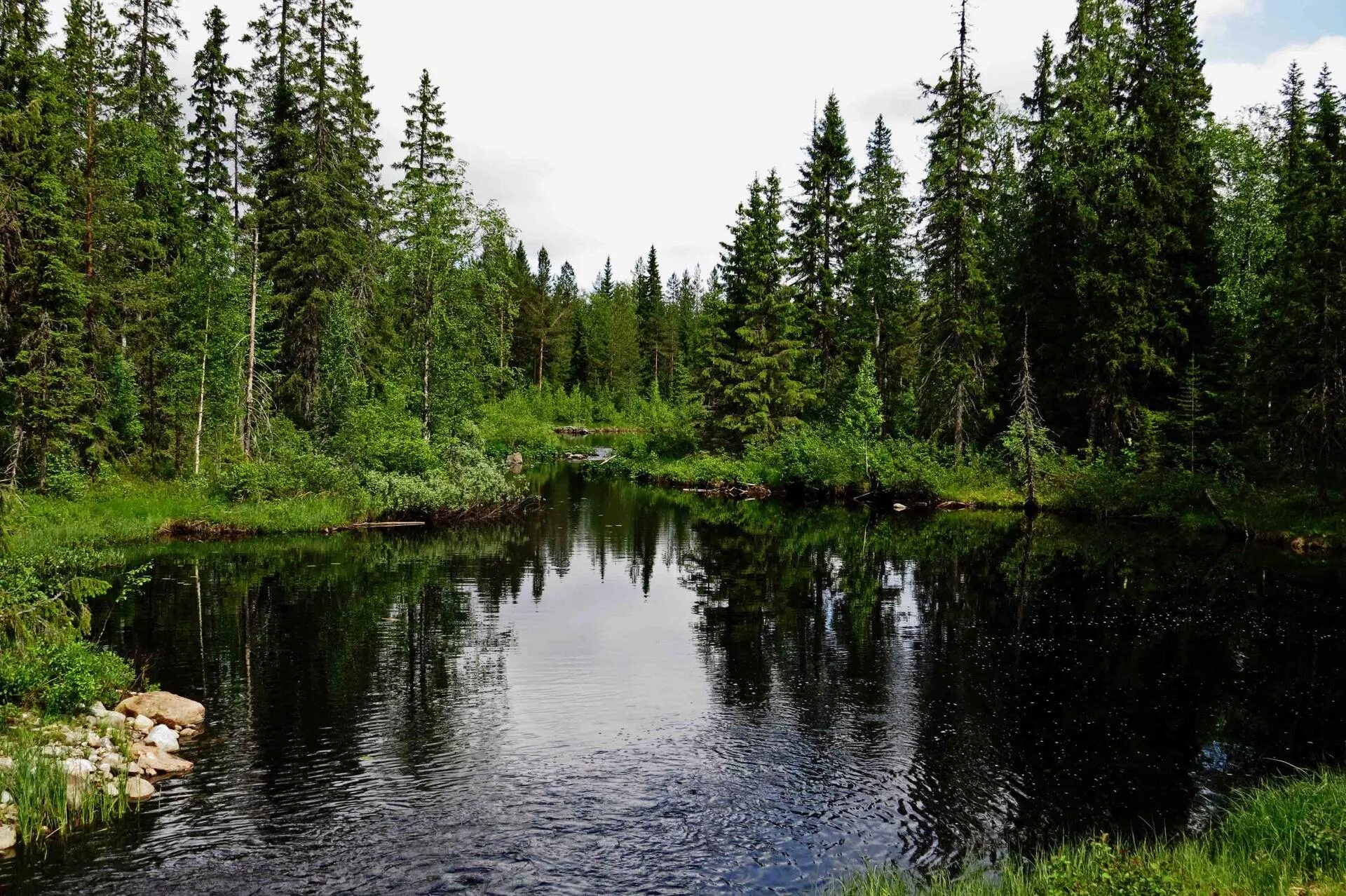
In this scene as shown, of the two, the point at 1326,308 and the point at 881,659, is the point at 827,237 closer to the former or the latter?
the point at 1326,308

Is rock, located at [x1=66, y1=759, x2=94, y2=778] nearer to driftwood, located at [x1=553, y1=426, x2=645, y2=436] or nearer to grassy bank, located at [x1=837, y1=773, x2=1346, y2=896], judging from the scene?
grassy bank, located at [x1=837, y1=773, x2=1346, y2=896]

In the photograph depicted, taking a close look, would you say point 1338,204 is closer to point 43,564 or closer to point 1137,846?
point 1137,846

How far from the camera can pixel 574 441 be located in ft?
274

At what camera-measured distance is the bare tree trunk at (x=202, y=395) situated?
107ft

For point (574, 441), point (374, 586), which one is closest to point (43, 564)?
point (374, 586)

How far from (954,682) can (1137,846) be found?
6.18 m

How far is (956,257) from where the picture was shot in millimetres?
42281

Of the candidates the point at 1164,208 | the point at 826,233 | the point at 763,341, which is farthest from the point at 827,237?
the point at 1164,208

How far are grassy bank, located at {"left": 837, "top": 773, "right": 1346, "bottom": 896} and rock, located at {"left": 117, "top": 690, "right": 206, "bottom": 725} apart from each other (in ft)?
32.8

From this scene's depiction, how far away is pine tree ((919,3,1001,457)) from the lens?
4119cm

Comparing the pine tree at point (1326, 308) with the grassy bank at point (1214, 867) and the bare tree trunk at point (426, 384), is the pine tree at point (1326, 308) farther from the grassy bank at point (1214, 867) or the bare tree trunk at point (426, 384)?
the bare tree trunk at point (426, 384)

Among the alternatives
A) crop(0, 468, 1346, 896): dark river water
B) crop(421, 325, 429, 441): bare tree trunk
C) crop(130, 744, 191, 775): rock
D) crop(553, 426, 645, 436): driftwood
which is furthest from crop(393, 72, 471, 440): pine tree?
crop(553, 426, 645, 436): driftwood

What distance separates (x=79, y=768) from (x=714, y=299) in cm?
4619

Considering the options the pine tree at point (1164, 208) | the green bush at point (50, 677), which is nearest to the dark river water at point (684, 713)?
the green bush at point (50, 677)
